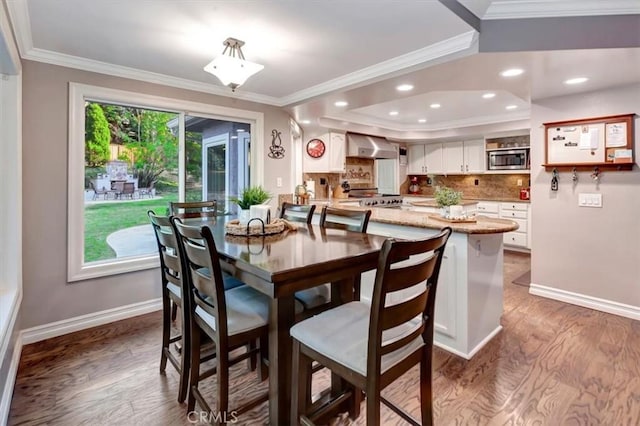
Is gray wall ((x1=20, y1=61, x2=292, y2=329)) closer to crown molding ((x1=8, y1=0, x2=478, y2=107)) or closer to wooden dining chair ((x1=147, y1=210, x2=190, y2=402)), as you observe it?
crown molding ((x1=8, y1=0, x2=478, y2=107))

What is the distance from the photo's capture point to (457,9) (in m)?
2.03

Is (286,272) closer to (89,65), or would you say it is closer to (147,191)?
(147,191)

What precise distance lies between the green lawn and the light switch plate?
→ 4297 millimetres

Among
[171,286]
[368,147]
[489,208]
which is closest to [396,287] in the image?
[171,286]

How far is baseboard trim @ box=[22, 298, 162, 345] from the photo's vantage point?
2623 mm

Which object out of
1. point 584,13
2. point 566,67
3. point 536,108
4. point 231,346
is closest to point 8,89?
point 231,346

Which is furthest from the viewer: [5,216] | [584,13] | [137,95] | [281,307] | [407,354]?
[137,95]

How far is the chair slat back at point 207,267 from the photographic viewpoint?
1.43 m

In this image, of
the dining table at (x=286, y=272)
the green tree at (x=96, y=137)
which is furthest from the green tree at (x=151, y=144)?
the dining table at (x=286, y=272)

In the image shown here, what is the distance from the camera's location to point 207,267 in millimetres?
1467

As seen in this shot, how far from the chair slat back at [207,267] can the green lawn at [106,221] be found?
188 centimetres

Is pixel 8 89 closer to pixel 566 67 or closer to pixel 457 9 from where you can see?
pixel 457 9

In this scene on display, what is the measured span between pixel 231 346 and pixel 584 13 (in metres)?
2.92

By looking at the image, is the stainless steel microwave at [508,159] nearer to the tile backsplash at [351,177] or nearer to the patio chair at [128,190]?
the tile backsplash at [351,177]
